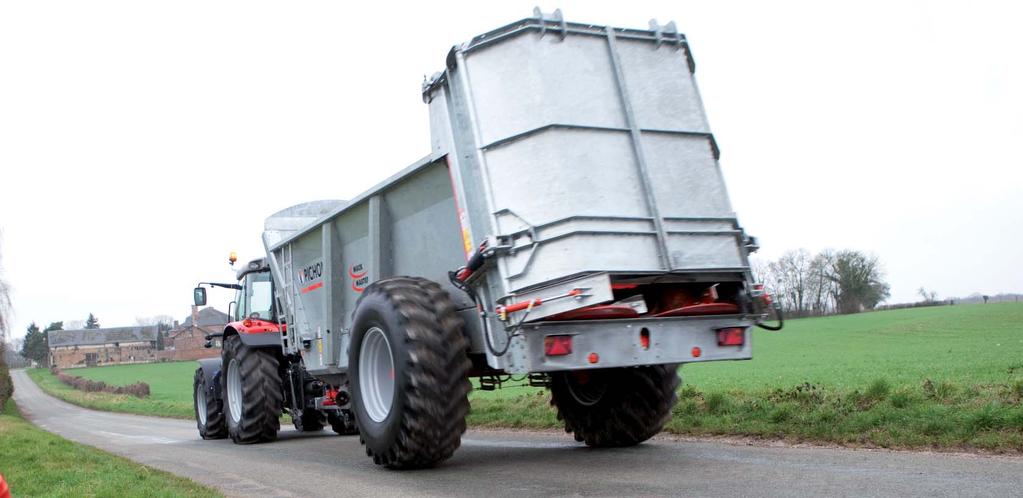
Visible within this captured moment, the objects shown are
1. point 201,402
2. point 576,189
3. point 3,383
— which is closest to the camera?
point 576,189

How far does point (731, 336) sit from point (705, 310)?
313mm

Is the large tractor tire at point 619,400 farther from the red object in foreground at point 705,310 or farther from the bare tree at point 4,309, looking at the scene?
the bare tree at point 4,309

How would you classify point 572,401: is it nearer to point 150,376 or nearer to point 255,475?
point 255,475

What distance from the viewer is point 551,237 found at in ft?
22.5

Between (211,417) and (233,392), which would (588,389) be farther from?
(211,417)

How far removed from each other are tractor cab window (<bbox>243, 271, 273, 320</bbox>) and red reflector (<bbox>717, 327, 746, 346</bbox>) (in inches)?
327

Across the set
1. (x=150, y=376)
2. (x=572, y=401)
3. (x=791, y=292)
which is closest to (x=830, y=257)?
(x=791, y=292)

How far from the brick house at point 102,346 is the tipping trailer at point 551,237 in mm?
139231

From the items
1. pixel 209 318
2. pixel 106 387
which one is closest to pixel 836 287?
pixel 106 387

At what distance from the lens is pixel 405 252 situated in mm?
8805

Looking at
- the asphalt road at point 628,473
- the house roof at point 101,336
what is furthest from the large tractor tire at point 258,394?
the house roof at point 101,336

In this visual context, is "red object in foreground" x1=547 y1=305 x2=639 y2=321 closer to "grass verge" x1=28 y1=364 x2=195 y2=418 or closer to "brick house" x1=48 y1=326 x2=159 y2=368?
"grass verge" x1=28 y1=364 x2=195 y2=418

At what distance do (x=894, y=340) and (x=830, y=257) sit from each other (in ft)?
138

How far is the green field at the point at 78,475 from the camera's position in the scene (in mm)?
7484
